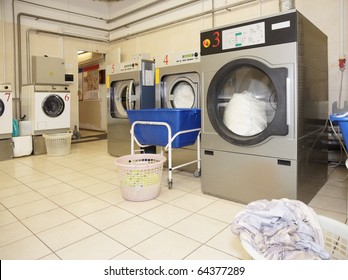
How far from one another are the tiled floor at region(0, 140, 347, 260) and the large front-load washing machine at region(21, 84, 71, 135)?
1.39 m

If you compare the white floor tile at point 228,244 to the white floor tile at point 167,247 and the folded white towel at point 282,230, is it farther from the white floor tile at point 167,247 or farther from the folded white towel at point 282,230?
the folded white towel at point 282,230

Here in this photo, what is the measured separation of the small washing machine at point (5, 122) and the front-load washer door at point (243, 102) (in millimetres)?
3135

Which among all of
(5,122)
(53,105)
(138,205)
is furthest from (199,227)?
(53,105)

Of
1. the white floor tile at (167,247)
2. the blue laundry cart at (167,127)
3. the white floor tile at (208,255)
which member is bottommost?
the white floor tile at (208,255)

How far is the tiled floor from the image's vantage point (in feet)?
4.84

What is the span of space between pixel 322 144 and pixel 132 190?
5.77 ft

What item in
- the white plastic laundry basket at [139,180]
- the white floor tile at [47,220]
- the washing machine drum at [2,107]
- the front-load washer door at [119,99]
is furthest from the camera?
the front-load washer door at [119,99]

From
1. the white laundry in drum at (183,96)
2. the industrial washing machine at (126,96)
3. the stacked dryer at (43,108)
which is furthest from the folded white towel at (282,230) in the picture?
the stacked dryer at (43,108)

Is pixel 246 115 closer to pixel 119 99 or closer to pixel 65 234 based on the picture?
pixel 65 234

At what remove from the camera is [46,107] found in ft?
14.5

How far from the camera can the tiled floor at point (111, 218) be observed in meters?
1.48

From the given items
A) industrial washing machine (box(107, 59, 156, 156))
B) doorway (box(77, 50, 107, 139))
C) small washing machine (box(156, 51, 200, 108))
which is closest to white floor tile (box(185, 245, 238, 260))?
small washing machine (box(156, 51, 200, 108))

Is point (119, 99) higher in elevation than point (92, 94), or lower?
lower
